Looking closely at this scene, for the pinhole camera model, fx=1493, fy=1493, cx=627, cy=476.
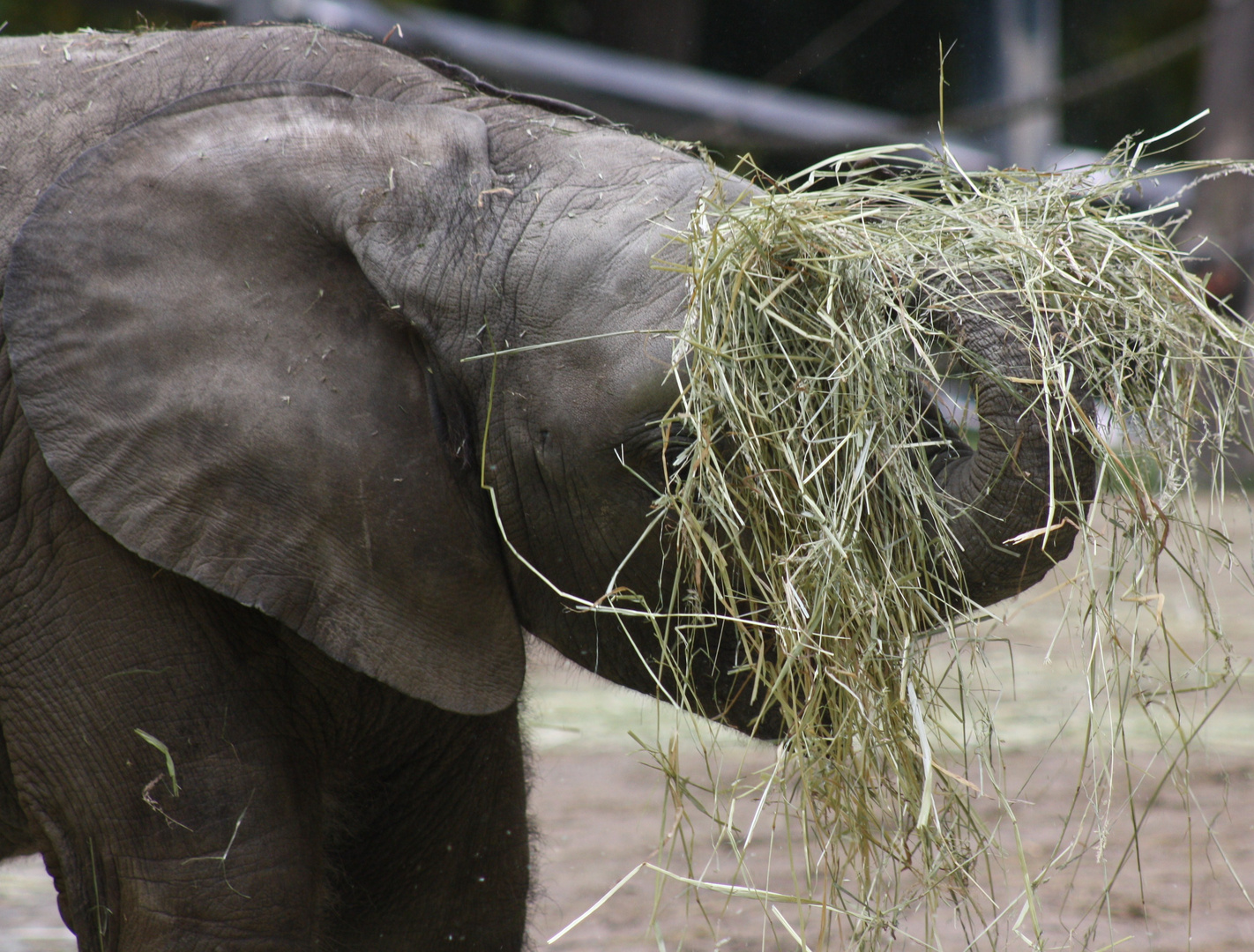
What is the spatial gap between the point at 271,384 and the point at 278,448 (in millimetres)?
110

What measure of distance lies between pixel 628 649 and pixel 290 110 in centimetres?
117

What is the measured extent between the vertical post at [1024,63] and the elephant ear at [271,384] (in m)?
10.3

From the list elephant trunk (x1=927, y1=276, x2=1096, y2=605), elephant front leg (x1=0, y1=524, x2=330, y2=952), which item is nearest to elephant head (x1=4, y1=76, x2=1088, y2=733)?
elephant front leg (x1=0, y1=524, x2=330, y2=952)

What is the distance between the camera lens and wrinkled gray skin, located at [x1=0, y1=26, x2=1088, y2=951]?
2.56 meters

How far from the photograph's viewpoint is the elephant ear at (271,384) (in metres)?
2.57

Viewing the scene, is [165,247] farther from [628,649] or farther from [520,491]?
[628,649]

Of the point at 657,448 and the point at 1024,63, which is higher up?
the point at 1024,63

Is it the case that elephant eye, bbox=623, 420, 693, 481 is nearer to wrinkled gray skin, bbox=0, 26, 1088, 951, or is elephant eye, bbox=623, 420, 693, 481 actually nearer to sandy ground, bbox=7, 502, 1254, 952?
wrinkled gray skin, bbox=0, 26, 1088, 951

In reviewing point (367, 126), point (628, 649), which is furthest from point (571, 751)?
point (367, 126)

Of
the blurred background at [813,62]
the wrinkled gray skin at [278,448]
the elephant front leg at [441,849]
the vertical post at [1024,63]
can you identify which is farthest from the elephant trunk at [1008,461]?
the vertical post at [1024,63]

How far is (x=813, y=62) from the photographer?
11461mm

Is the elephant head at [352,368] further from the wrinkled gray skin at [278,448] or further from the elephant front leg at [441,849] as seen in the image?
the elephant front leg at [441,849]

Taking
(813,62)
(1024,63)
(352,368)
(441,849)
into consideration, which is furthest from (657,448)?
(1024,63)

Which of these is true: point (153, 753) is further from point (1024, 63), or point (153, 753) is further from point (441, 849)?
point (1024, 63)
